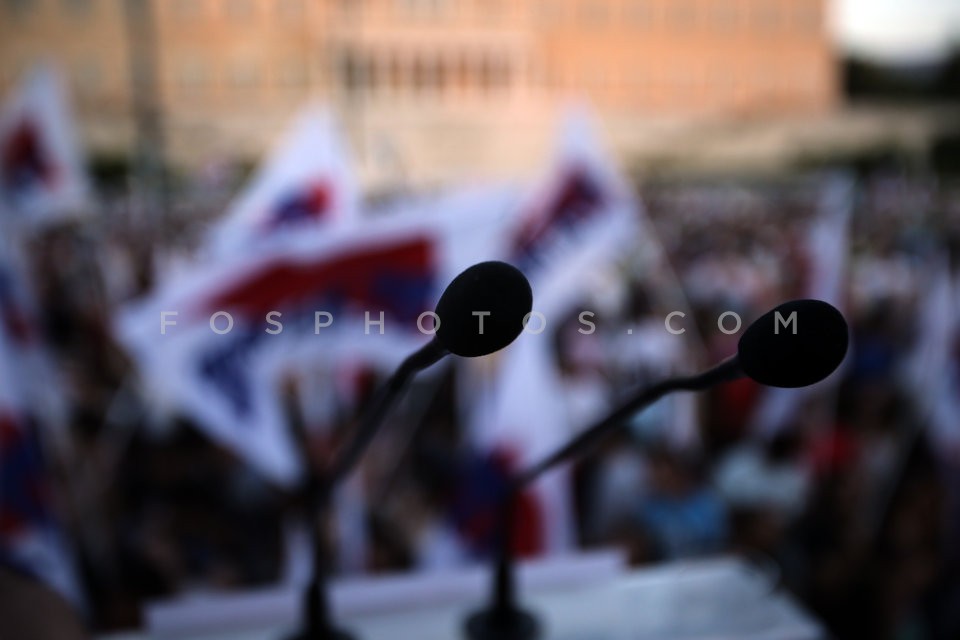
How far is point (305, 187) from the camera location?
3.45m

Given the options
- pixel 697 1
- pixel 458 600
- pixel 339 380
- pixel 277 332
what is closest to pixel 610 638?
pixel 458 600

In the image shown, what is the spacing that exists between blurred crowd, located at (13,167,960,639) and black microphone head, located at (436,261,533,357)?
5.73 ft

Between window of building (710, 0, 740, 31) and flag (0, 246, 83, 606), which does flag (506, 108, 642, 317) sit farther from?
window of building (710, 0, 740, 31)

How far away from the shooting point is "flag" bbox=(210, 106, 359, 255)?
3266 millimetres

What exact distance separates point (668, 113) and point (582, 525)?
38481mm

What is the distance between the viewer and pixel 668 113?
129 ft

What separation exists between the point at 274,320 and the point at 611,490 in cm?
164

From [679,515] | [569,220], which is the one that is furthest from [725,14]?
[679,515]

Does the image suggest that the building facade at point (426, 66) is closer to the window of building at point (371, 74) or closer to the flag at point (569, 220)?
the window of building at point (371, 74)

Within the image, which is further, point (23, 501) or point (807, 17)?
point (807, 17)

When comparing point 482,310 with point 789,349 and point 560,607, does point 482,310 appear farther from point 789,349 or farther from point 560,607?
point 560,607

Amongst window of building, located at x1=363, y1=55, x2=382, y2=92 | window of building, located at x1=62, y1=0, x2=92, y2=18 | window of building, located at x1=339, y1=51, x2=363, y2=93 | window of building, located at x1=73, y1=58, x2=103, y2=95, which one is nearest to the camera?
window of building, located at x1=62, y1=0, x2=92, y2=18

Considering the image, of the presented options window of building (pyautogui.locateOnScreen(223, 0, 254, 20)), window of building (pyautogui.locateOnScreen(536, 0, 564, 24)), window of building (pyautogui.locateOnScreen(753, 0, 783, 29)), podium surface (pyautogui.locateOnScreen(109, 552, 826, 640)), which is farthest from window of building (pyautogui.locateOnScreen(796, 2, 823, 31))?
podium surface (pyautogui.locateOnScreen(109, 552, 826, 640))

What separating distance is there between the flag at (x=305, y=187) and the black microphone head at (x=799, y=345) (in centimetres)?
253
